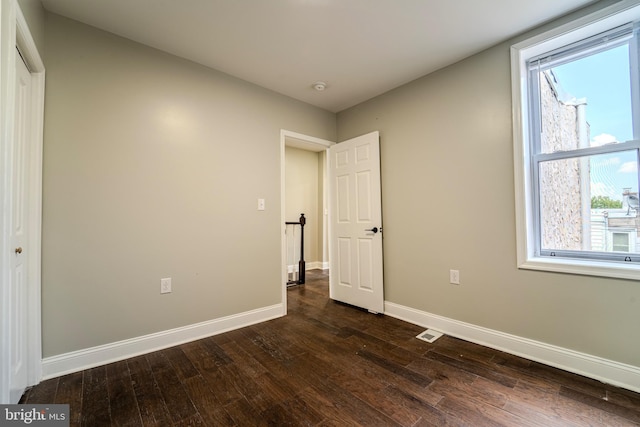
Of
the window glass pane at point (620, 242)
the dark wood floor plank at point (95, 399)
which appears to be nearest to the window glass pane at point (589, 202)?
the window glass pane at point (620, 242)

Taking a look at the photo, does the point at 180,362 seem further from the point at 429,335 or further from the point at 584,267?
the point at 584,267

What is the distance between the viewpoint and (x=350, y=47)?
7.09 feet

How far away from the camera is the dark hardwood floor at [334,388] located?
1375 mm

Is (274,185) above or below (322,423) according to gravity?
above

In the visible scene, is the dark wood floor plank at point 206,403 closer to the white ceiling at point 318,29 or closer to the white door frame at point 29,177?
the white door frame at point 29,177

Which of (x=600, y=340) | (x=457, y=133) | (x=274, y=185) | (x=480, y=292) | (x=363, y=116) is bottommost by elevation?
(x=600, y=340)

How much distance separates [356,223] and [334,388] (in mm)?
1823

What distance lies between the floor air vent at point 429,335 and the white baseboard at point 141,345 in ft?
4.93

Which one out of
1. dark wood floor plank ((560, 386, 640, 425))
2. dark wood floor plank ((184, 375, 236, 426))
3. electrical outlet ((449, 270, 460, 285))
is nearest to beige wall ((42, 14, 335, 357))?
dark wood floor plank ((184, 375, 236, 426))

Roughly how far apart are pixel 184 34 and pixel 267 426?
2662 mm

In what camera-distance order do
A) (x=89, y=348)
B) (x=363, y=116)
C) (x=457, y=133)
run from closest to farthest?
1. (x=89, y=348)
2. (x=457, y=133)
3. (x=363, y=116)

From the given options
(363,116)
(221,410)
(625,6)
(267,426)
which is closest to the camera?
(267,426)

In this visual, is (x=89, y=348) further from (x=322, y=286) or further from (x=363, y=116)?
(x=363, y=116)

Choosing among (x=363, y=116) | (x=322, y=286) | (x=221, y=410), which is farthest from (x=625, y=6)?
(x=322, y=286)
